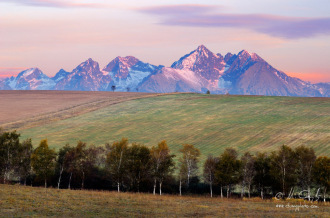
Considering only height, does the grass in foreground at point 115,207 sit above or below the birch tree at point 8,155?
below

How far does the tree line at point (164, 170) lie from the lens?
7969 centimetres

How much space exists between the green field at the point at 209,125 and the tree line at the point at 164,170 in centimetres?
2071

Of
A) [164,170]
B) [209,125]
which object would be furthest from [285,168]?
[209,125]

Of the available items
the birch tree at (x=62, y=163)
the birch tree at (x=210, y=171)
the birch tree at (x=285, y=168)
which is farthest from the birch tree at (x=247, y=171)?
the birch tree at (x=62, y=163)

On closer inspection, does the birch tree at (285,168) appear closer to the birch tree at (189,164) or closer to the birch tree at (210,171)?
the birch tree at (210,171)

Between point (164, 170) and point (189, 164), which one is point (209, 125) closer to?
point (189, 164)

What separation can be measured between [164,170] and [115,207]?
31.9 m

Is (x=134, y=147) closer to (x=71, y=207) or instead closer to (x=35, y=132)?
(x=71, y=207)

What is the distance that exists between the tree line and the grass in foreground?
1464 cm

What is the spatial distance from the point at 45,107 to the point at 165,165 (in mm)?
121426

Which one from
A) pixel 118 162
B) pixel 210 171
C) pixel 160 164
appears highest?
pixel 118 162

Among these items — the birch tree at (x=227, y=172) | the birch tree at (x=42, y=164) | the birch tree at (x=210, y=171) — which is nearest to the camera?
the birch tree at (x=227, y=172)

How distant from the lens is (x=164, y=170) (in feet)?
284

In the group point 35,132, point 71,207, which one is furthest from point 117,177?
point 35,132
